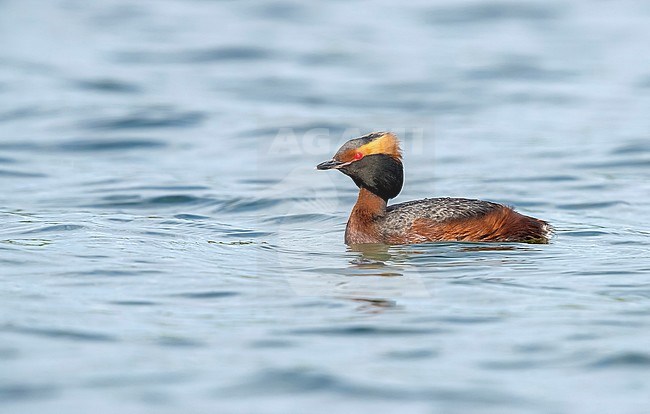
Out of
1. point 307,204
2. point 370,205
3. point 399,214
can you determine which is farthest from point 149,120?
point 399,214

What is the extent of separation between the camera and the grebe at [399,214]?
10.8 metres

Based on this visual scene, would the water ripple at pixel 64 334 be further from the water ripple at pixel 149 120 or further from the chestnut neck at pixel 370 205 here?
the water ripple at pixel 149 120

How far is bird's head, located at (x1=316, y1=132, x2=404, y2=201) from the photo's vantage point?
11039 millimetres

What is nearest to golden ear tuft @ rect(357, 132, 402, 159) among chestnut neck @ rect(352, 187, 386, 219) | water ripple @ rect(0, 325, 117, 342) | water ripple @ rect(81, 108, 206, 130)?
chestnut neck @ rect(352, 187, 386, 219)

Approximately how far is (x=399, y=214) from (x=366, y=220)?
30 cm

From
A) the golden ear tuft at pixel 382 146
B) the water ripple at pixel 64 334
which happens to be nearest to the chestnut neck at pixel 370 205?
the golden ear tuft at pixel 382 146

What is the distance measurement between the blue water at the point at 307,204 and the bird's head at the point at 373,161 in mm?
658

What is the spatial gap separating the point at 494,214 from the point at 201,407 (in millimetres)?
4671

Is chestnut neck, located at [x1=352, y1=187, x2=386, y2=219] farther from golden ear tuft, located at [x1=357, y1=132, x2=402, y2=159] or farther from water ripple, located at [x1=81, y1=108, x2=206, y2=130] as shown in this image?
water ripple, located at [x1=81, y1=108, x2=206, y2=130]

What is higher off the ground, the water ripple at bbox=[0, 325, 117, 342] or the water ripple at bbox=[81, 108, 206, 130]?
the water ripple at bbox=[81, 108, 206, 130]

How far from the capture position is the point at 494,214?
10.9 m

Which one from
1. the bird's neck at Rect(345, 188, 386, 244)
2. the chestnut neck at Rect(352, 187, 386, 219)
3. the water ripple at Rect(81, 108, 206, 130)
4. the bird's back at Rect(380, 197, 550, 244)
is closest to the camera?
the bird's back at Rect(380, 197, 550, 244)

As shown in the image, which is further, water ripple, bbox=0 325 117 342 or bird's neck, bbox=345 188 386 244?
bird's neck, bbox=345 188 386 244

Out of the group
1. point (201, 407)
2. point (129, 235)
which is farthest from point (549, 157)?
point (201, 407)
